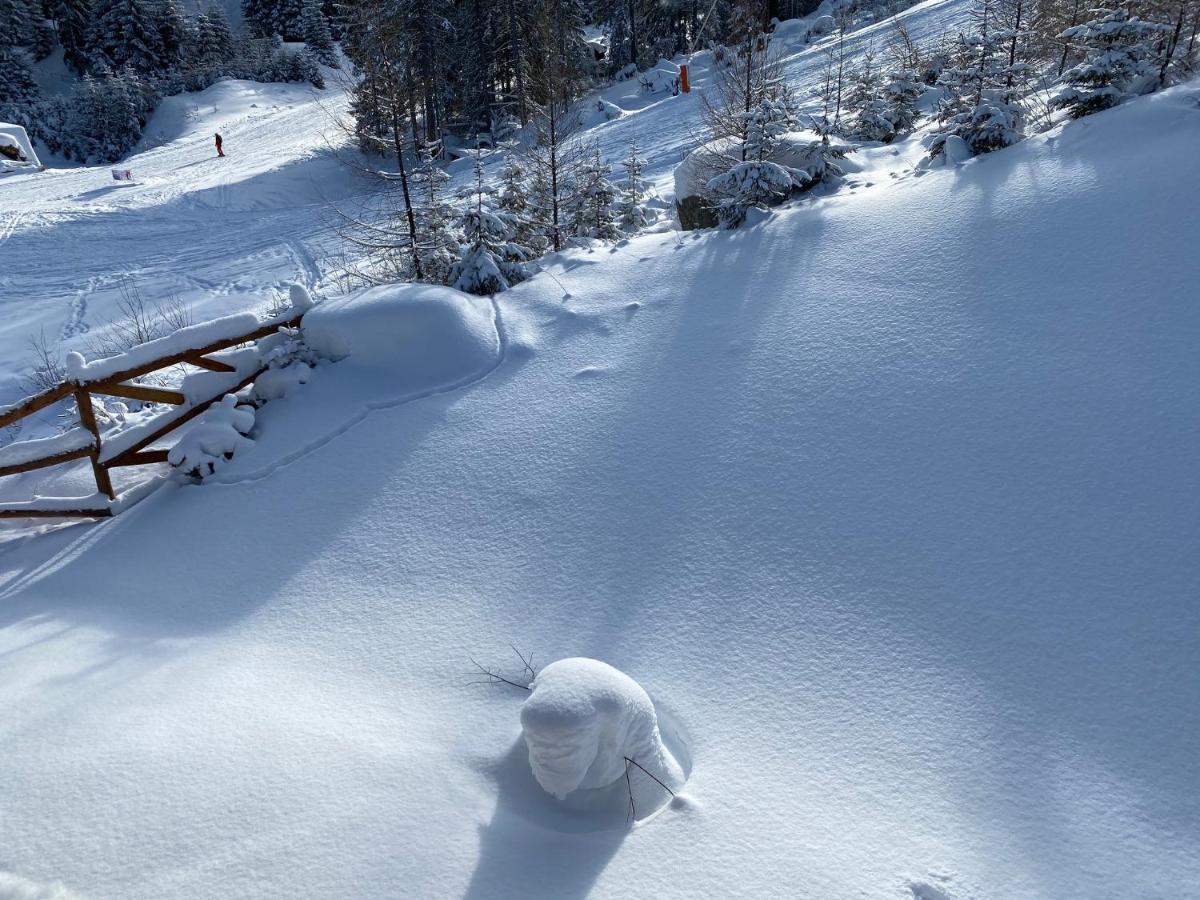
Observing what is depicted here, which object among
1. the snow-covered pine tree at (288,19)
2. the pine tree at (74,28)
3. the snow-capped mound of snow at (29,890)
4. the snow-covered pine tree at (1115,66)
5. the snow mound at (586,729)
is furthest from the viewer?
the snow-covered pine tree at (288,19)

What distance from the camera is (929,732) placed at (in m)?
3.66

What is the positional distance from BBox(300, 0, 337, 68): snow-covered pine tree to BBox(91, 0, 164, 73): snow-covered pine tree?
10459mm

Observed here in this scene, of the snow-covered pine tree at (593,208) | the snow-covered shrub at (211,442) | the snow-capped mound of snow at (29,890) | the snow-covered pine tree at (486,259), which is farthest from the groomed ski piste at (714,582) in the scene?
the snow-covered pine tree at (593,208)

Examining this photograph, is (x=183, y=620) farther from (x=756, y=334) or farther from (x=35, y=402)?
(x=756, y=334)

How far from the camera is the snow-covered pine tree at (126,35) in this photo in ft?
165

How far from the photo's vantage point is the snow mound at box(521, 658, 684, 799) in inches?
119

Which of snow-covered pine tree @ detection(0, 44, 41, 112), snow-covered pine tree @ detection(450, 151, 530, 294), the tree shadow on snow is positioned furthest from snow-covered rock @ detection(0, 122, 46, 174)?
the tree shadow on snow

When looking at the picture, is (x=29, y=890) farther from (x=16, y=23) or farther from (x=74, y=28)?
(x=74, y=28)

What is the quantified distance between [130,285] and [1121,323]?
2041 cm

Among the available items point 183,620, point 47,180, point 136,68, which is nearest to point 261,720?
point 183,620

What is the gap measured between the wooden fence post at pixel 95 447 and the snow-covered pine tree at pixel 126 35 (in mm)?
56620

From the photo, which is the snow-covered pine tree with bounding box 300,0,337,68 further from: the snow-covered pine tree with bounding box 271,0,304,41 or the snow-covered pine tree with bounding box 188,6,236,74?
the snow-covered pine tree with bounding box 188,6,236,74

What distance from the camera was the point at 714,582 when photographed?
4789mm

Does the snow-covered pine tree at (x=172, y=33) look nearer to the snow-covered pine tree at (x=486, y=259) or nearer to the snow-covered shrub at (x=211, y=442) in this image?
the snow-covered pine tree at (x=486, y=259)
